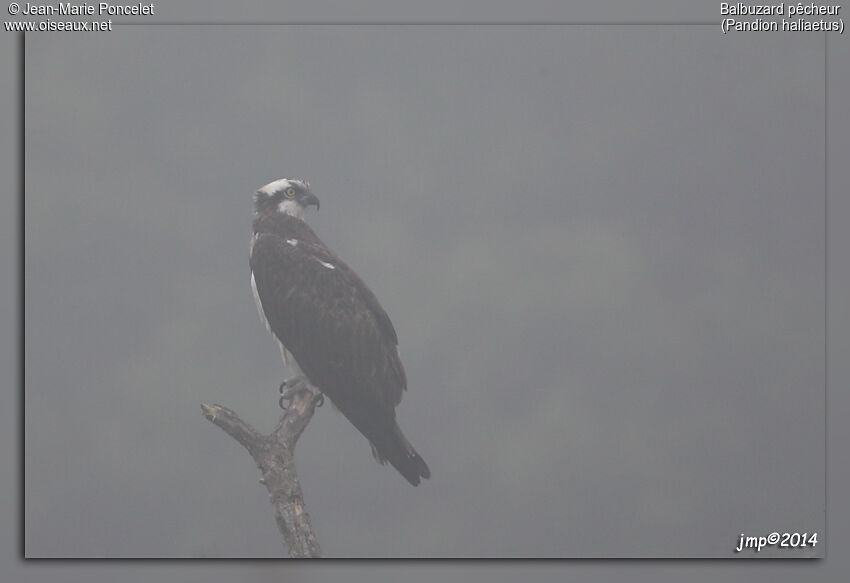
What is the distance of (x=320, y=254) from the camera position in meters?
9.66

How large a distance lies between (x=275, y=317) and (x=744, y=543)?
16.0 ft

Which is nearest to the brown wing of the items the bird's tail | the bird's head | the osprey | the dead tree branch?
the osprey

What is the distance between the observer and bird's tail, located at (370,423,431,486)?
906cm

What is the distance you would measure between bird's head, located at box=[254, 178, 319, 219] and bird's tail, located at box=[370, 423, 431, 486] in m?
2.51

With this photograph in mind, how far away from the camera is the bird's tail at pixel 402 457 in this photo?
29.7 feet

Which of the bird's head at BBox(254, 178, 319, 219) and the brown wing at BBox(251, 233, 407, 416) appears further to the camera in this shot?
the bird's head at BBox(254, 178, 319, 219)

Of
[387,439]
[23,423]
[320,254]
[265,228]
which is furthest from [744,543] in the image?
[23,423]

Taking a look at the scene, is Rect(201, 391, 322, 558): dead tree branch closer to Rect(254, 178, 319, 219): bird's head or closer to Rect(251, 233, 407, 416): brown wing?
Rect(251, 233, 407, 416): brown wing

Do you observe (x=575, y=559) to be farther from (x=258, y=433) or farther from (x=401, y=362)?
(x=258, y=433)

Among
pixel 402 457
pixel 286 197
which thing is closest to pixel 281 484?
pixel 402 457

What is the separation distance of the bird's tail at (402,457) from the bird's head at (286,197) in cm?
251

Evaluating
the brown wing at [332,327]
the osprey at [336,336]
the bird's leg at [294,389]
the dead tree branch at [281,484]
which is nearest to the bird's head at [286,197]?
the osprey at [336,336]

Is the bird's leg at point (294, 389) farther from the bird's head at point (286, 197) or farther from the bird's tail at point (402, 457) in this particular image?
the bird's head at point (286, 197)

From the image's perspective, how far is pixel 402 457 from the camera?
357 inches
